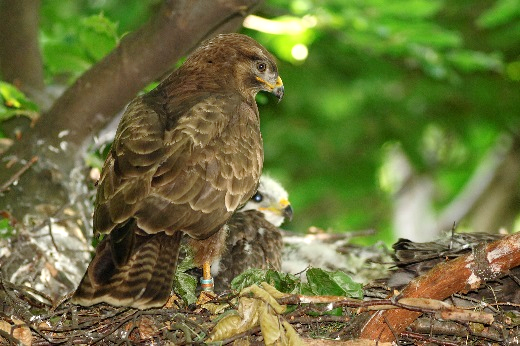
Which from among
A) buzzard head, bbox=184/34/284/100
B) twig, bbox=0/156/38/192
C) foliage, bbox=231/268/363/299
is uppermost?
buzzard head, bbox=184/34/284/100

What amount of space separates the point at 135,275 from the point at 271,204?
2.48 metres

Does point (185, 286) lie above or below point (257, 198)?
below

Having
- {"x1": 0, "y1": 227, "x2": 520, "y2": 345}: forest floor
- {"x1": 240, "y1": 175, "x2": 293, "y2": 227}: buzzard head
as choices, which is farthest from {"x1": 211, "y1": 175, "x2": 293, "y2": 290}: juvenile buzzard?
{"x1": 0, "y1": 227, "x2": 520, "y2": 345}: forest floor

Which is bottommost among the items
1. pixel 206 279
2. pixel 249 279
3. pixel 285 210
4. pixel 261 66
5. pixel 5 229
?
pixel 249 279

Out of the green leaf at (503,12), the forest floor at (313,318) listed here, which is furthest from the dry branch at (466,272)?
the green leaf at (503,12)

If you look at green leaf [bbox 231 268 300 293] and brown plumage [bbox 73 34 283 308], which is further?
green leaf [bbox 231 268 300 293]

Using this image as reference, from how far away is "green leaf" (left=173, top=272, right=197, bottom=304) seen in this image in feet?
17.2

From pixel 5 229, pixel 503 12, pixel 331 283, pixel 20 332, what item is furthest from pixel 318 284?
pixel 503 12

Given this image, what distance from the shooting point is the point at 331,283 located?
5.10 m

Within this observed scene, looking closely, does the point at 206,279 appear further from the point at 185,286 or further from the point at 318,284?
the point at 318,284

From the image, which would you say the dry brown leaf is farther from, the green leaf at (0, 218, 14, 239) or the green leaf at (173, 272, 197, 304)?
the green leaf at (0, 218, 14, 239)

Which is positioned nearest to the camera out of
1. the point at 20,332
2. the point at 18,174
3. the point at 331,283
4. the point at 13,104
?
the point at 20,332

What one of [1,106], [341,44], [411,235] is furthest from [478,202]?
[1,106]

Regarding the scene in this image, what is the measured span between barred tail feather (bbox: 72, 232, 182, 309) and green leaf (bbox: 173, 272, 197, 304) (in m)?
0.37
